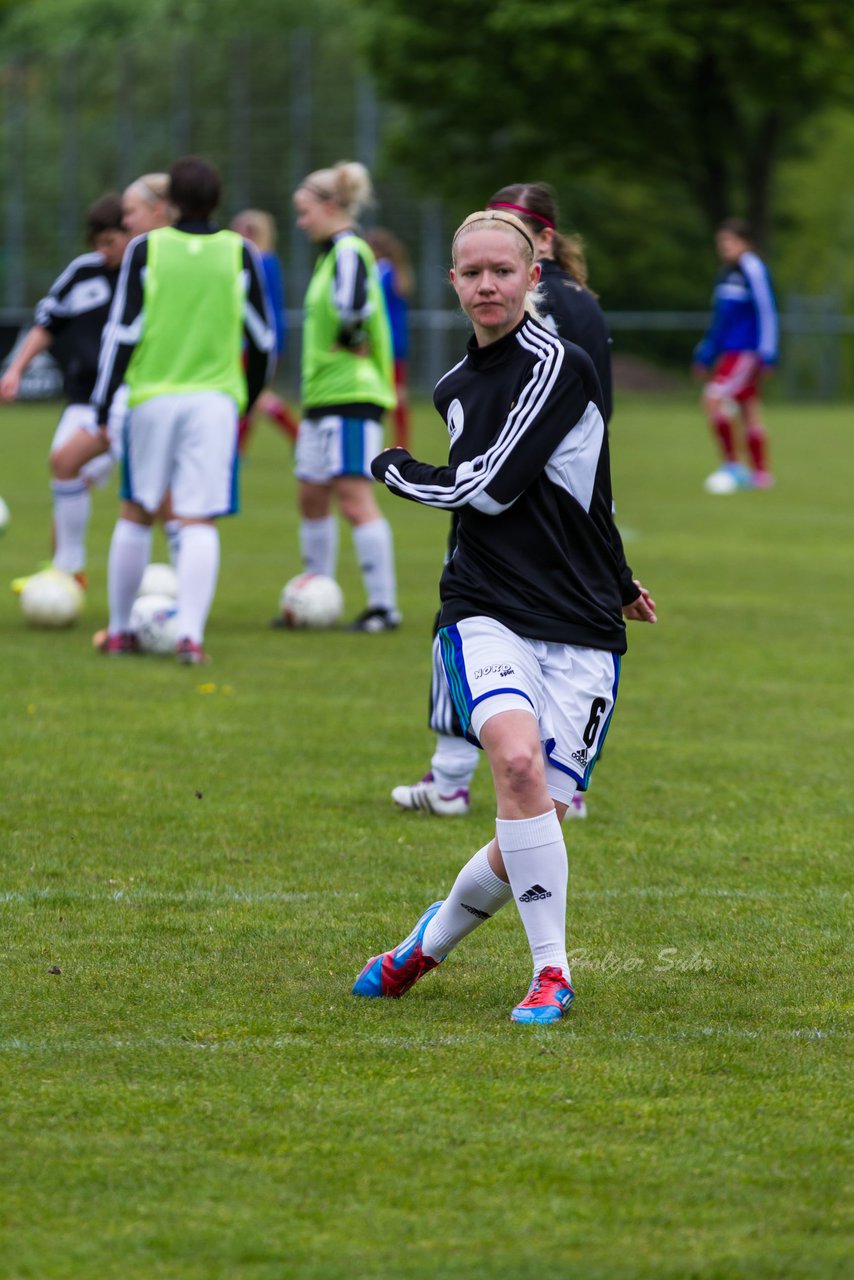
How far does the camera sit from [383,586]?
11.1m

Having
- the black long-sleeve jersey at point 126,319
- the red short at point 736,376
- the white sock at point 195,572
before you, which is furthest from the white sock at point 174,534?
the red short at point 736,376

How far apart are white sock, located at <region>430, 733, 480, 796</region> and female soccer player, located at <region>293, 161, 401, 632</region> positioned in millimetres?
4172

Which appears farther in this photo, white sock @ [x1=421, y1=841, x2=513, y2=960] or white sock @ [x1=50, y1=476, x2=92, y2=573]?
white sock @ [x1=50, y1=476, x2=92, y2=573]

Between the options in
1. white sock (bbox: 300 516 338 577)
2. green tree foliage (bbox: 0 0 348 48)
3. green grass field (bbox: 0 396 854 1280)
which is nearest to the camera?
green grass field (bbox: 0 396 854 1280)

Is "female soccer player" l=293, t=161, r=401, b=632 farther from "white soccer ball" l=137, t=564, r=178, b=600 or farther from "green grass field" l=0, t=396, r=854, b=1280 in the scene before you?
"green grass field" l=0, t=396, r=854, b=1280

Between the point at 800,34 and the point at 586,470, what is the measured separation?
40.5m

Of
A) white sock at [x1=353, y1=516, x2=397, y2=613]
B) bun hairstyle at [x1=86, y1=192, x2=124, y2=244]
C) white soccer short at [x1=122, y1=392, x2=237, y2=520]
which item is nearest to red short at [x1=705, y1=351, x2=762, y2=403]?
white sock at [x1=353, y1=516, x2=397, y2=613]

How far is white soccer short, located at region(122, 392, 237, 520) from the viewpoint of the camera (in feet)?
31.3

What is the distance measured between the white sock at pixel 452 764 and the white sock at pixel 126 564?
3449 millimetres

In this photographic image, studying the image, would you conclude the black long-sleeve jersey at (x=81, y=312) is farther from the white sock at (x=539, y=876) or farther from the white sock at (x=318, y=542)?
the white sock at (x=539, y=876)

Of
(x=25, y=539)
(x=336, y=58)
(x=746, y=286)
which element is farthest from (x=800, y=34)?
(x=25, y=539)

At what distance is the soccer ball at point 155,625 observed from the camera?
10.1m

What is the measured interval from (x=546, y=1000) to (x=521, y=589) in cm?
91

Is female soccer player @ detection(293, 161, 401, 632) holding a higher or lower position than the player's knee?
higher
